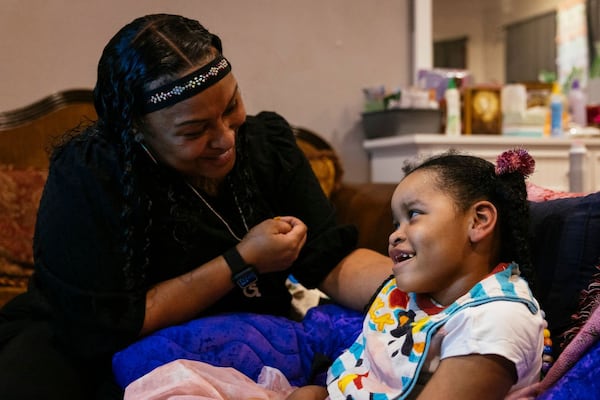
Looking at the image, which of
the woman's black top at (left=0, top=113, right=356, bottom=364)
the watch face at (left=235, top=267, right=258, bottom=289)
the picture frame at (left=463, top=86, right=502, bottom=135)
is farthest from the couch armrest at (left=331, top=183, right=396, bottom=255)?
the watch face at (left=235, top=267, right=258, bottom=289)

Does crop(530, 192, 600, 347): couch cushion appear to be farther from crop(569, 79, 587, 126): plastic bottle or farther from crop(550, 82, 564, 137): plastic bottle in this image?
crop(569, 79, 587, 126): plastic bottle

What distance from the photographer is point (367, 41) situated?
8.99 feet

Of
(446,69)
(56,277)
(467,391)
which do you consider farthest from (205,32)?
(446,69)

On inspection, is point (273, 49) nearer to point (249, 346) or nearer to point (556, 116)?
point (556, 116)

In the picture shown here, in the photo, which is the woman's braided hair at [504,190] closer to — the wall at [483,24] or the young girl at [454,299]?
the young girl at [454,299]

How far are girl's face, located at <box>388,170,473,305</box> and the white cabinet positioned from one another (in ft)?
4.54

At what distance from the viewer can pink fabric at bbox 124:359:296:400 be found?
1.00m

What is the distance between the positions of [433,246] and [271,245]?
0.37m

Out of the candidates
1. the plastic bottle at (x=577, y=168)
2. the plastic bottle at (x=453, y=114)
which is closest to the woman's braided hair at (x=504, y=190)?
the plastic bottle at (x=577, y=168)

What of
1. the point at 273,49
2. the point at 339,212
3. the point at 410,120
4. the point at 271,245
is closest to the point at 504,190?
the point at 271,245

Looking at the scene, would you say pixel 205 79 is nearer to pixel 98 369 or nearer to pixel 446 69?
pixel 98 369

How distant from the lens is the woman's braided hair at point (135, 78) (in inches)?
45.2

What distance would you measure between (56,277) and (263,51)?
1589mm

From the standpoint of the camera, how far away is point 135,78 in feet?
3.77
